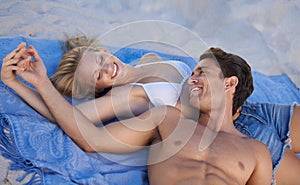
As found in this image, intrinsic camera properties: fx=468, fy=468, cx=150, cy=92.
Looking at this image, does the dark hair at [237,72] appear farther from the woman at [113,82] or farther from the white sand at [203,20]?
the white sand at [203,20]

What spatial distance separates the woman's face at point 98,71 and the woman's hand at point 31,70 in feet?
1.06

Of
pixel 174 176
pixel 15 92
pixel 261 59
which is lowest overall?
pixel 261 59

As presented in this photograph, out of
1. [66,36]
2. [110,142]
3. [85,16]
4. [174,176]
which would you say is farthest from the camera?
[85,16]

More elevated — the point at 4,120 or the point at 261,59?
the point at 4,120

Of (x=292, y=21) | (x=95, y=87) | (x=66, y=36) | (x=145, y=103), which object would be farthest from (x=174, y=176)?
(x=292, y=21)

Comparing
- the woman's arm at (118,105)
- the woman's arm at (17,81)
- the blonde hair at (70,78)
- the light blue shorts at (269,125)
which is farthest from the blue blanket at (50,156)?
the light blue shorts at (269,125)

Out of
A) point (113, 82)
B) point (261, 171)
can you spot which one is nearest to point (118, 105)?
point (113, 82)

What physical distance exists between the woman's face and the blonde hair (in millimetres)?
32

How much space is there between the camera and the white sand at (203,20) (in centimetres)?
279

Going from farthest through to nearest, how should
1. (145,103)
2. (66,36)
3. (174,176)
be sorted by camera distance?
(66,36)
(145,103)
(174,176)

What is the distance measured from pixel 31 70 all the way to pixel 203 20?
66.8 inches

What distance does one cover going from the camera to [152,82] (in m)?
2.12

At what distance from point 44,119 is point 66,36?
2.76 feet

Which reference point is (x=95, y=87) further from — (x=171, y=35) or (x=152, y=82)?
(x=171, y=35)
